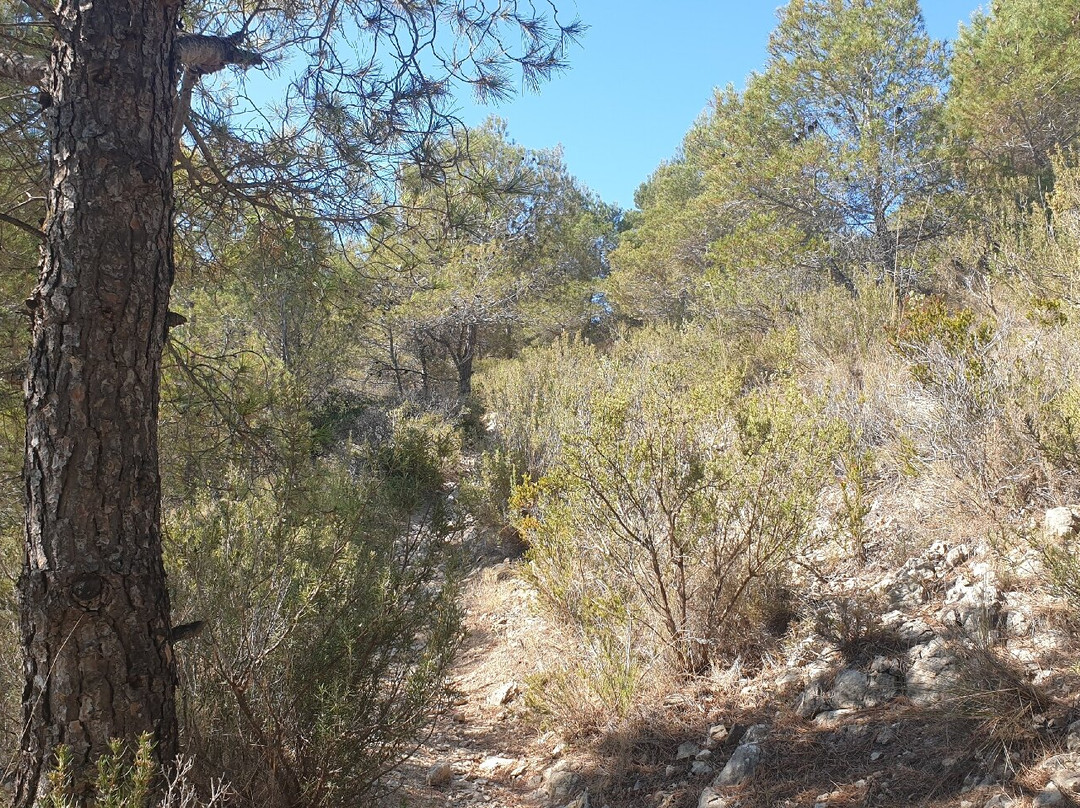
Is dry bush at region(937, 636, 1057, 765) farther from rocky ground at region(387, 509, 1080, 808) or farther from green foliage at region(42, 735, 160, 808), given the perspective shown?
green foliage at region(42, 735, 160, 808)

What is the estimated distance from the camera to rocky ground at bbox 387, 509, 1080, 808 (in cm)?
230

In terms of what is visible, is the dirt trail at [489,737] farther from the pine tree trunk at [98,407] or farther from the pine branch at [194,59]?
the pine branch at [194,59]

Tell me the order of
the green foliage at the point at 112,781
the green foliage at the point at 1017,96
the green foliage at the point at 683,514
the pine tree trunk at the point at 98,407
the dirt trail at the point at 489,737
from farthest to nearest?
Result: the green foliage at the point at 1017,96 → the green foliage at the point at 683,514 → the dirt trail at the point at 489,737 → the pine tree trunk at the point at 98,407 → the green foliage at the point at 112,781

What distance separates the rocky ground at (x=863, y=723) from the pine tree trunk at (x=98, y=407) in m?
0.95

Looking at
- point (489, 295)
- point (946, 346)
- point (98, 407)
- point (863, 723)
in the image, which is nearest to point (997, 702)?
point (863, 723)

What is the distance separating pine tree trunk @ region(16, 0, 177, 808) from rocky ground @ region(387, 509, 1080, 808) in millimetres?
948

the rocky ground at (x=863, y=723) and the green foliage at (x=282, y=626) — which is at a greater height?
the green foliage at (x=282, y=626)

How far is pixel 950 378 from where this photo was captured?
393cm

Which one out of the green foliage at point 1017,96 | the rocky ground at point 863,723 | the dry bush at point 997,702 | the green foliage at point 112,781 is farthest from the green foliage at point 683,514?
the green foliage at point 1017,96

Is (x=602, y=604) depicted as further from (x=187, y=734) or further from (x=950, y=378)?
(x=950, y=378)

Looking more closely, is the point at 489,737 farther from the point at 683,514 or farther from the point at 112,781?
the point at 112,781

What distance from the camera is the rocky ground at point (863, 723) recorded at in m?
2.30

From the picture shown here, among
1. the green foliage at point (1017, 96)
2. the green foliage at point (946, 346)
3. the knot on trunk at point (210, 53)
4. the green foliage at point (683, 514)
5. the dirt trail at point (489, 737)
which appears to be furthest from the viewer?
the green foliage at point (1017, 96)

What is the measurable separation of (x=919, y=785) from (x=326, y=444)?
816 centimetres
